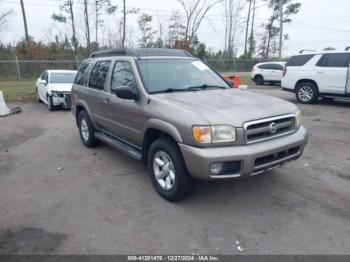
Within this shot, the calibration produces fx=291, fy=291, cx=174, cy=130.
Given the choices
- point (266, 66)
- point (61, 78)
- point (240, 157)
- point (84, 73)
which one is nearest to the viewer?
point (240, 157)

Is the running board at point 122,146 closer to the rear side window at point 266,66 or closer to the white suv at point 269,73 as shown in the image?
the white suv at point 269,73

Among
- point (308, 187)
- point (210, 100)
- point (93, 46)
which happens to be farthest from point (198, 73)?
point (93, 46)

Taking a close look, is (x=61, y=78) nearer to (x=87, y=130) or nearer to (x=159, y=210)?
A: (x=87, y=130)

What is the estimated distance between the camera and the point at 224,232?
3137mm

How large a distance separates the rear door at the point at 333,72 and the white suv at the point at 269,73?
27.7 feet

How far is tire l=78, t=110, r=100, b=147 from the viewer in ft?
19.4

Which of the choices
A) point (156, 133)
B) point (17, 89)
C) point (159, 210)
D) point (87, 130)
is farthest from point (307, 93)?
point (17, 89)

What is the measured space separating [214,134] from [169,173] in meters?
0.92

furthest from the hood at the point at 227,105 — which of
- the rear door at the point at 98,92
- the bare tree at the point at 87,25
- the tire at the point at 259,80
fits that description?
the bare tree at the point at 87,25

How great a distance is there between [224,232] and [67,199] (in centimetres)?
216

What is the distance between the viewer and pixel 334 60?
10.0 m

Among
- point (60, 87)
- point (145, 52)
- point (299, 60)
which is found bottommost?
point (60, 87)

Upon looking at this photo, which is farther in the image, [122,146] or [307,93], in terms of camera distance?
[307,93]

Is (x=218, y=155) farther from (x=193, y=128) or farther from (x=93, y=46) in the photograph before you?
(x=93, y=46)
